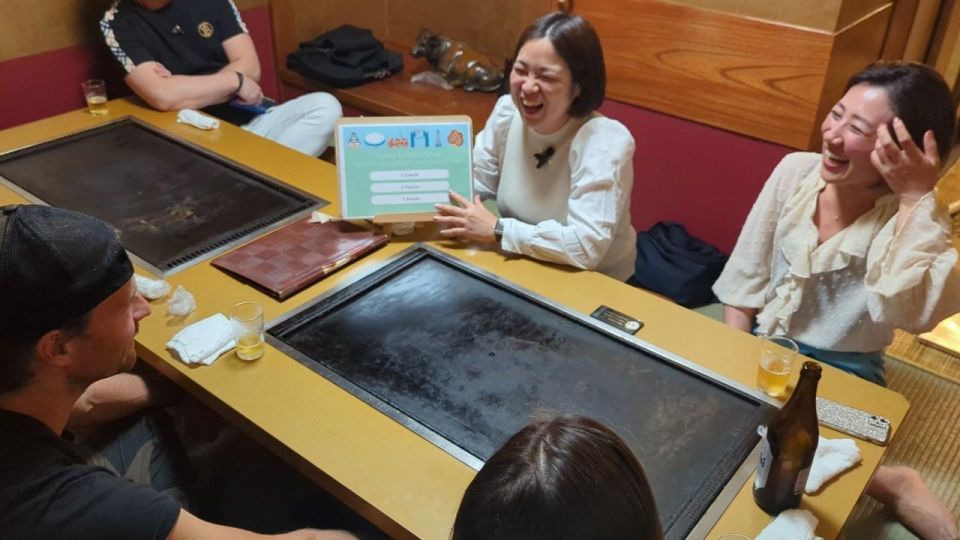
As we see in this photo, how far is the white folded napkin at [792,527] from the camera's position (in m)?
1.05

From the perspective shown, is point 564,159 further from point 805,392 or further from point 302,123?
point 302,123

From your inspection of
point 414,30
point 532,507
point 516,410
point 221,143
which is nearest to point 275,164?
point 221,143

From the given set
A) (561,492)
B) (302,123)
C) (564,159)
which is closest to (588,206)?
(564,159)

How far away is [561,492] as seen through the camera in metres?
0.69

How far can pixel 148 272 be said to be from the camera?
162 cm

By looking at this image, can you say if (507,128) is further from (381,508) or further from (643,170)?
(381,508)

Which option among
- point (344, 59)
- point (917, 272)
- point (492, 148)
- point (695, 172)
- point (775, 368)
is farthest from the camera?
point (344, 59)

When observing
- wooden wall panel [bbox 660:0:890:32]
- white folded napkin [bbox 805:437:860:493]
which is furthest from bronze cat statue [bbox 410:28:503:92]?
white folded napkin [bbox 805:437:860:493]

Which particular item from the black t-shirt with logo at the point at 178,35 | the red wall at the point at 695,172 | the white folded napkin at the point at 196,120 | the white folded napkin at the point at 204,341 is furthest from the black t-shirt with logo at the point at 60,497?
the red wall at the point at 695,172

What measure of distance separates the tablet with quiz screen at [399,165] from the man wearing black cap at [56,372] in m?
0.73

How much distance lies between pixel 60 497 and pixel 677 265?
5.68 feet

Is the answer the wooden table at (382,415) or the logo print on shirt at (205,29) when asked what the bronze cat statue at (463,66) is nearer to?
the logo print on shirt at (205,29)

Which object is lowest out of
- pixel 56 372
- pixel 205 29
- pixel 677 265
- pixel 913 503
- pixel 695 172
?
pixel 913 503

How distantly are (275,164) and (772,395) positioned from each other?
4.75 feet
